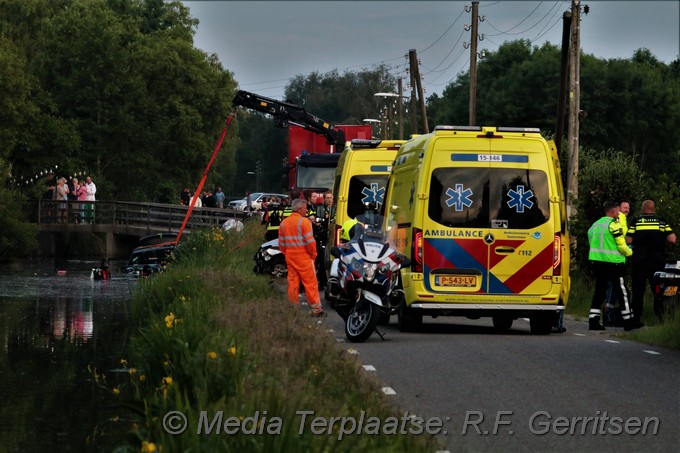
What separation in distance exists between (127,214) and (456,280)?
4786 cm

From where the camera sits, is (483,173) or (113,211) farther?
(113,211)

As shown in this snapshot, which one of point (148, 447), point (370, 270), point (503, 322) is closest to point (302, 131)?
point (503, 322)

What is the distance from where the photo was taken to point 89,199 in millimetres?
61094

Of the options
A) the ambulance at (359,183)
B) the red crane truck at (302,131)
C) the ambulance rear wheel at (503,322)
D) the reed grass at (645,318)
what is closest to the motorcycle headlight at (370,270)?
the ambulance rear wheel at (503,322)

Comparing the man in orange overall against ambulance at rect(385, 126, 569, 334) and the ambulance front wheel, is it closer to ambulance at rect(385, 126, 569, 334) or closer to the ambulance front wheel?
the ambulance front wheel

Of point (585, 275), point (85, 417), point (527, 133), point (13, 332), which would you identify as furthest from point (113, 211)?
point (85, 417)

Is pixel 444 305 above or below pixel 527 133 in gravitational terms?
below

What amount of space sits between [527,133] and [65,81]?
193 feet

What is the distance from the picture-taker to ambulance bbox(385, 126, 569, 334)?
1878 cm

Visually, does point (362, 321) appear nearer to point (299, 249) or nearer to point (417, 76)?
point (299, 249)

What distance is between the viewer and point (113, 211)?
64938mm

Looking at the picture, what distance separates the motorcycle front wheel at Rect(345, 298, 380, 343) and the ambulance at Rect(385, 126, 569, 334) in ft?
4.14

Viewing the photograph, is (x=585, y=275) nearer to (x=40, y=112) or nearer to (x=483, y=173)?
(x=483, y=173)

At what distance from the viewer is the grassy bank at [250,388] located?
27.4 ft
